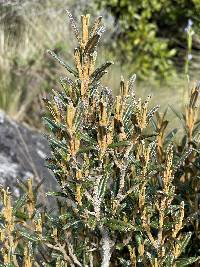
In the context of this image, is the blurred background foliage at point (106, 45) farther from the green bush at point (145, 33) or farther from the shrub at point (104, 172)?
the shrub at point (104, 172)

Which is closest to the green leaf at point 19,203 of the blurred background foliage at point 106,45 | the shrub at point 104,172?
the shrub at point 104,172

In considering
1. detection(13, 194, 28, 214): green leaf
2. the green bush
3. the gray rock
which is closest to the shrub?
detection(13, 194, 28, 214): green leaf

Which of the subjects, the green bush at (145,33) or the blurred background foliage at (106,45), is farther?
the green bush at (145,33)

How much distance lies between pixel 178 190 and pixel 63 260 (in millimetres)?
464

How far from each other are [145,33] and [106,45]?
495mm

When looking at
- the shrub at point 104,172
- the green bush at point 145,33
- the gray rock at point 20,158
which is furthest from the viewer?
the green bush at point 145,33

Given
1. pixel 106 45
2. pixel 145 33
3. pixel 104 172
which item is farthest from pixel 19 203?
pixel 145 33

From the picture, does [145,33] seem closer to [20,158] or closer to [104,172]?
[20,158]

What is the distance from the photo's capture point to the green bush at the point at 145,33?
697 centimetres

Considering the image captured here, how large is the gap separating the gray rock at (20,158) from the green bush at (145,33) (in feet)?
9.83

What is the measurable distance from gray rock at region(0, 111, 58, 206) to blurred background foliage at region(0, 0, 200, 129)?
4.78 feet

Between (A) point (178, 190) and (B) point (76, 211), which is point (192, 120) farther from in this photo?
(B) point (76, 211)

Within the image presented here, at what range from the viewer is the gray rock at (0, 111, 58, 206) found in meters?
3.19

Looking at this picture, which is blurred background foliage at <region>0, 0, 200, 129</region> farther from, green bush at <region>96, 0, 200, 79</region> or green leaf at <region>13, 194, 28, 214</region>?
green leaf at <region>13, 194, 28, 214</region>
